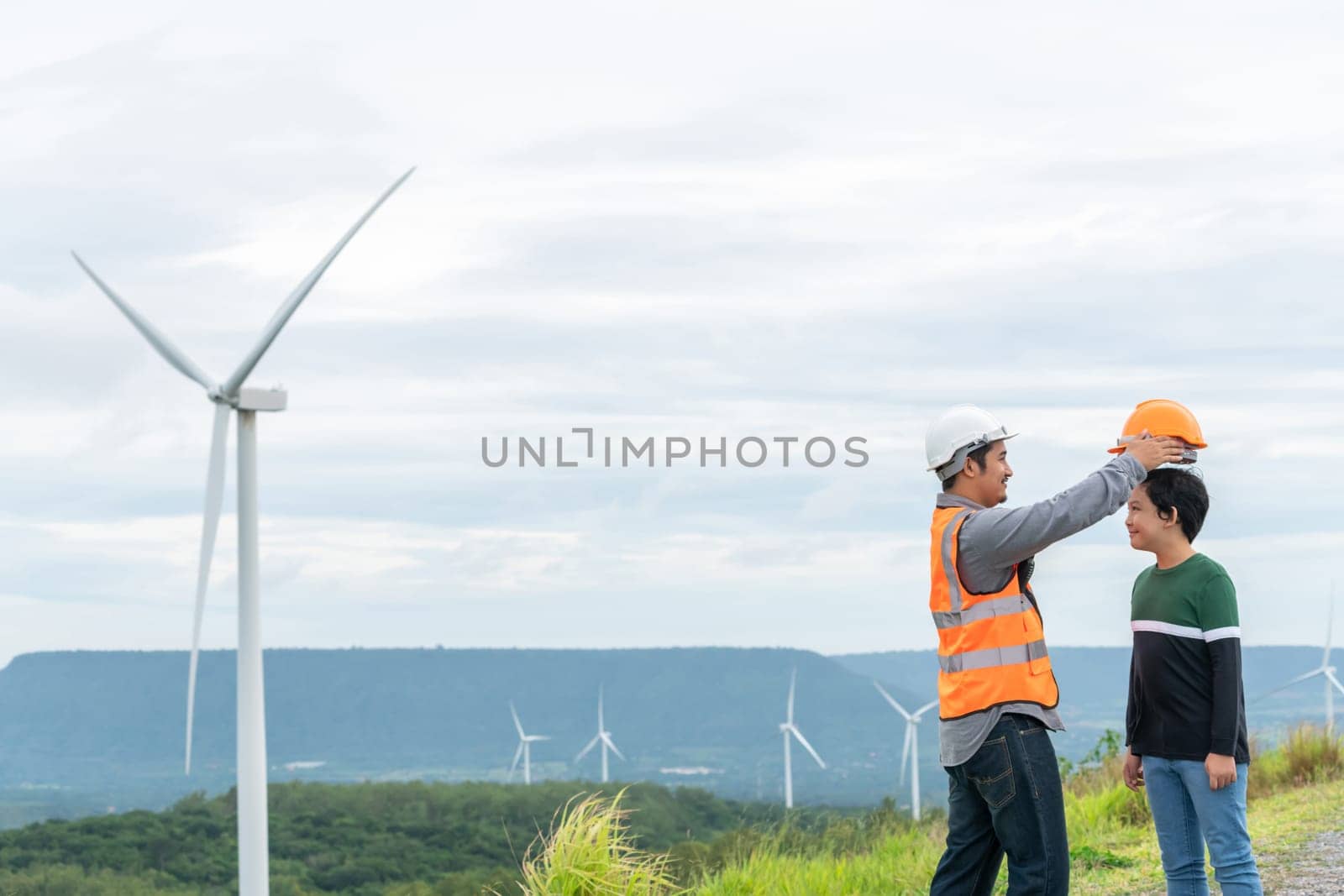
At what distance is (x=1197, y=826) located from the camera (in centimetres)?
684

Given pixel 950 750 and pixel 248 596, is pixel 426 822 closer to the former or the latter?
pixel 248 596

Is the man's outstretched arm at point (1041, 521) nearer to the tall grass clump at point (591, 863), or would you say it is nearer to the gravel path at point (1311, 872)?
the tall grass clump at point (591, 863)

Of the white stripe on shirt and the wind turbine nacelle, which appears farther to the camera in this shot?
the wind turbine nacelle

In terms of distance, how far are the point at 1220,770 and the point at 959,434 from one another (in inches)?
74.7

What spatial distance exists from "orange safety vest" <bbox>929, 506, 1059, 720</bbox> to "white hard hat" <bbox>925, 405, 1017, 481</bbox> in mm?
225

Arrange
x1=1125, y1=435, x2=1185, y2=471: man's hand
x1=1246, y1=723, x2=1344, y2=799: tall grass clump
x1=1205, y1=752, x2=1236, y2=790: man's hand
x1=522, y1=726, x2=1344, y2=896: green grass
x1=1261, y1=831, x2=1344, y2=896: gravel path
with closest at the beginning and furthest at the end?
x1=1125, y1=435, x2=1185, y2=471: man's hand < x1=1205, y1=752, x2=1236, y2=790: man's hand < x1=1261, y1=831, x2=1344, y2=896: gravel path < x1=522, y1=726, x2=1344, y2=896: green grass < x1=1246, y1=723, x2=1344, y2=799: tall grass clump

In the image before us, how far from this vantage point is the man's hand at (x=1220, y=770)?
21.3 feet

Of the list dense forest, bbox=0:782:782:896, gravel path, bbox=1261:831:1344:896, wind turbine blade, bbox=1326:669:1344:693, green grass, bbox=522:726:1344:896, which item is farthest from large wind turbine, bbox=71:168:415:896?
dense forest, bbox=0:782:782:896

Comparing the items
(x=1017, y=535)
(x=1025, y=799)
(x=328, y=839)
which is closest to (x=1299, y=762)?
(x=1025, y=799)

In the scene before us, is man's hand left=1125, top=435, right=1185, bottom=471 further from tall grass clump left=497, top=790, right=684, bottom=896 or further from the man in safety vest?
tall grass clump left=497, top=790, right=684, bottom=896

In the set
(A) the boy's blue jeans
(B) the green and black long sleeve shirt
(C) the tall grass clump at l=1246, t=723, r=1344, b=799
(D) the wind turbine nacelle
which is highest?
(D) the wind turbine nacelle

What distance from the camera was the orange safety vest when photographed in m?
5.89

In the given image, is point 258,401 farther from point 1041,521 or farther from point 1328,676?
point 1328,676

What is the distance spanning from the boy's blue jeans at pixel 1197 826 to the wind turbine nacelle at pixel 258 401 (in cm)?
867
